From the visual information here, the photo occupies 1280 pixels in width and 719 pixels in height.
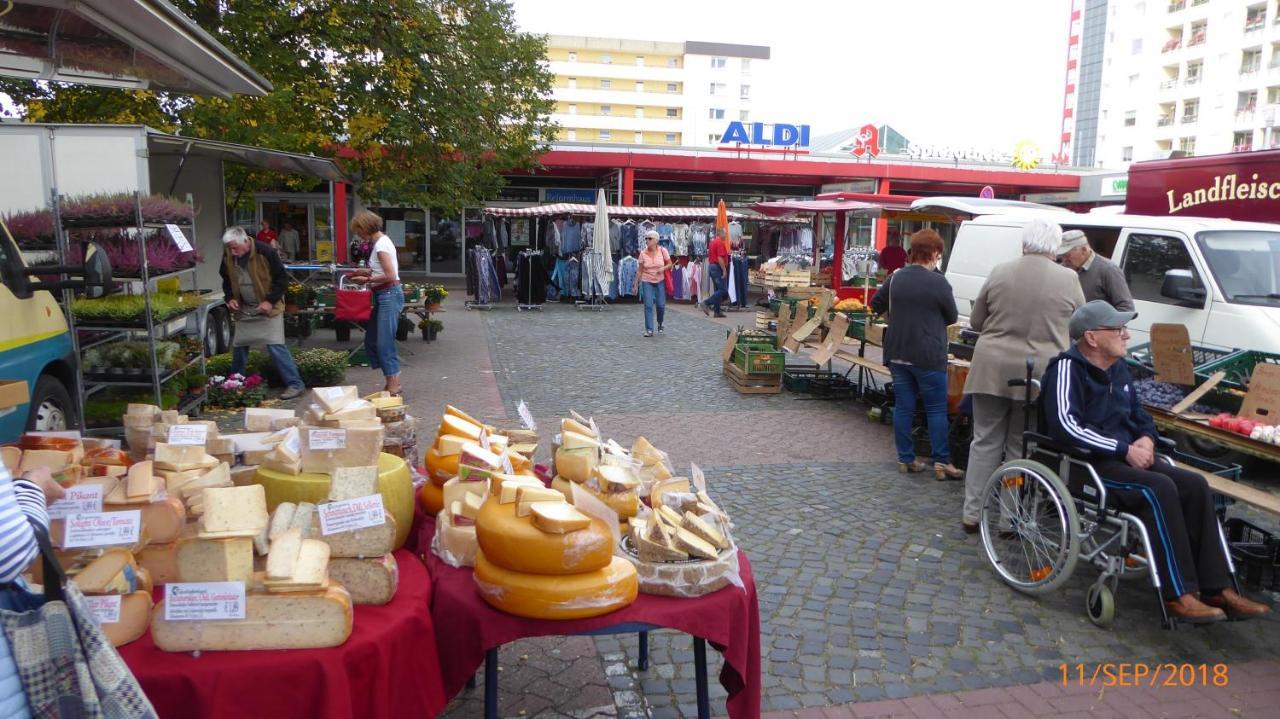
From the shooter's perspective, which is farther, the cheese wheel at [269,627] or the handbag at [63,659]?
the cheese wheel at [269,627]

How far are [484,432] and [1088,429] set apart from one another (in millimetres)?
3154

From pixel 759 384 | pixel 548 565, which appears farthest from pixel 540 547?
pixel 759 384

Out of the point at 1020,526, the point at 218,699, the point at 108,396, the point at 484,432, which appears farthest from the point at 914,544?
the point at 108,396

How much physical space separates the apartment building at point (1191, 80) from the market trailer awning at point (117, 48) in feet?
192

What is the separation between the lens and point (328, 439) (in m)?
2.80

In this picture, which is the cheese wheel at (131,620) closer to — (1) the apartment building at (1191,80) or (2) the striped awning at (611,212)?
(2) the striped awning at (611,212)

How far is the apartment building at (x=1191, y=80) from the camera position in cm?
5769

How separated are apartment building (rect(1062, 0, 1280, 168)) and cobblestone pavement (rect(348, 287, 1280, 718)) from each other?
55.6 meters

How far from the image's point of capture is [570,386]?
33.3 ft

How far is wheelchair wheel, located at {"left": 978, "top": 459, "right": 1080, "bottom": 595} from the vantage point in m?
4.20

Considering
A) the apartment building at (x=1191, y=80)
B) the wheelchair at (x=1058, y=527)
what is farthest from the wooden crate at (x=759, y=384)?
the apartment building at (x=1191, y=80)

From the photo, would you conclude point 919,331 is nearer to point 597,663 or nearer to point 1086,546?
point 1086,546
